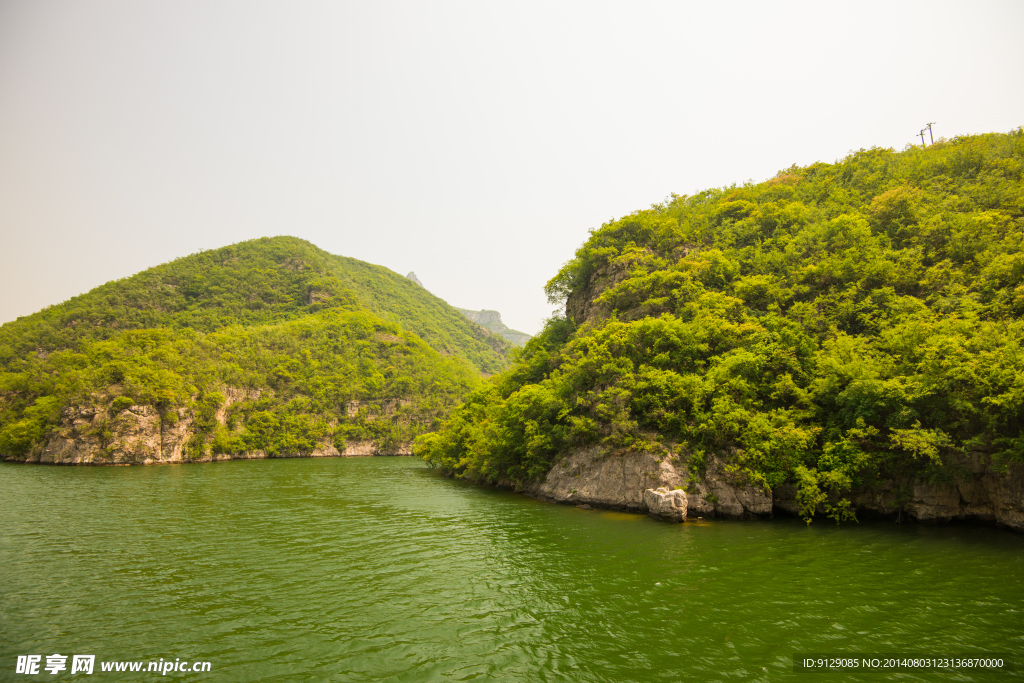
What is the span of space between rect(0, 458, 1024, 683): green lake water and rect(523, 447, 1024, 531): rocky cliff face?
4.30 ft

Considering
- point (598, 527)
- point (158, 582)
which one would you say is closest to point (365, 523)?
point (158, 582)

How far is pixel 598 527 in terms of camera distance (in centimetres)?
2580

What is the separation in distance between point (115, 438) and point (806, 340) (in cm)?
8893

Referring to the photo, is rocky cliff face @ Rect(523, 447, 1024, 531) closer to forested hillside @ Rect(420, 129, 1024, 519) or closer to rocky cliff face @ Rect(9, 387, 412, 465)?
forested hillside @ Rect(420, 129, 1024, 519)

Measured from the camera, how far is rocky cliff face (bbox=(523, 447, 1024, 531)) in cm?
2320

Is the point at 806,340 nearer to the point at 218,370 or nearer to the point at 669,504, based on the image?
the point at 669,504

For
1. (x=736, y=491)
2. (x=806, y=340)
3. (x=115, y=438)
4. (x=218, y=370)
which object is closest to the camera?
(x=736, y=491)

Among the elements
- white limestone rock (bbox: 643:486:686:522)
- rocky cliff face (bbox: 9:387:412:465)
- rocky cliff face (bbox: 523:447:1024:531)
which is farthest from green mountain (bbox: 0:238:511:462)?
white limestone rock (bbox: 643:486:686:522)

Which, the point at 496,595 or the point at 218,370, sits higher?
the point at 218,370

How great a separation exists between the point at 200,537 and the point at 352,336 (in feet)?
337

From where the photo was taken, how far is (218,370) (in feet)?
285

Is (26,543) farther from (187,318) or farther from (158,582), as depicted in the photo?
(187,318)

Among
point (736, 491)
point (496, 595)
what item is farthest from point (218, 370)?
point (736, 491)

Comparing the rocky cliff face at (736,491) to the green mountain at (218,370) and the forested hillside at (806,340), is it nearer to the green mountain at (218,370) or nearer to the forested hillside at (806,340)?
the forested hillside at (806,340)
